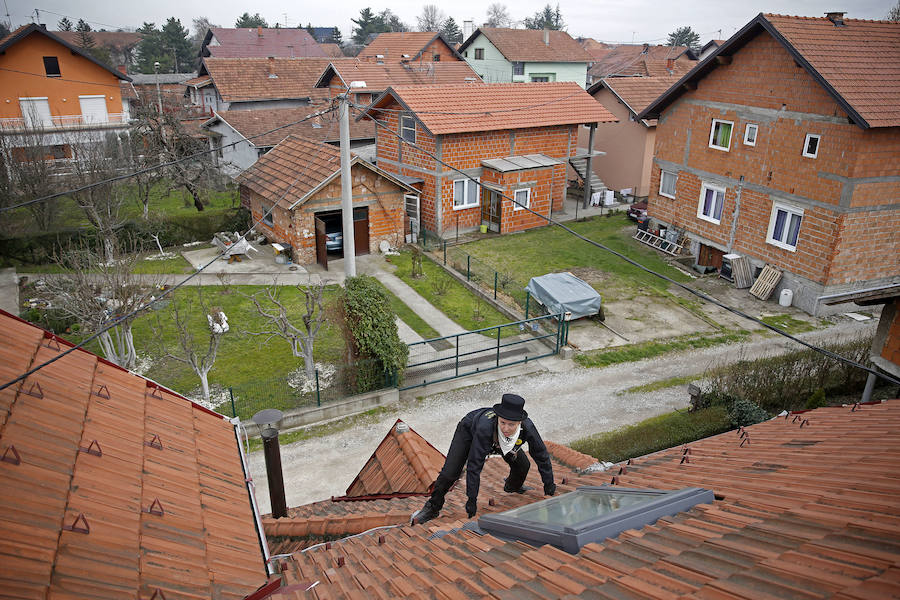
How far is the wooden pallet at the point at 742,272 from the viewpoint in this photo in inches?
830

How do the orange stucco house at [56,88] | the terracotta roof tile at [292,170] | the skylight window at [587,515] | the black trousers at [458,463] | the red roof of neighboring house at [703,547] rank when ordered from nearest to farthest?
the red roof of neighboring house at [703,547] < the skylight window at [587,515] < the black trousers at [458,463] < the terracotta roof tile at [292,170] < the orange stucco house at [56,88]

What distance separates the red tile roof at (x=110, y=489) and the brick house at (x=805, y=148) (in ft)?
61.8

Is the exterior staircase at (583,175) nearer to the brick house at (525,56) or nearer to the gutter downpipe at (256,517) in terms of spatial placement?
the brick house at (525,56)

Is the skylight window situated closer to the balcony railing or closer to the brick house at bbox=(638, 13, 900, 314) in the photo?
the brick house at bbox=(638, 13, 900, 314)

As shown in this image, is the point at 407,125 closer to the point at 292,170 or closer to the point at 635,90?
the point at 292,170

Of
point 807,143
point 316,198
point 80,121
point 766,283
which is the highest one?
point 807,143

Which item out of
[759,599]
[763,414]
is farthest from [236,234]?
[759,599]

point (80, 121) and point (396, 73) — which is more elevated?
point (396, 73)

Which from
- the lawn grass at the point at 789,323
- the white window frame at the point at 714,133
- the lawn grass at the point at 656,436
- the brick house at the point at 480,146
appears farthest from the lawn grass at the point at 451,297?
the white window frame at the point at 714,133

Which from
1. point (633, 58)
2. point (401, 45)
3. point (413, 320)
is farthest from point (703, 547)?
point (633, 58)

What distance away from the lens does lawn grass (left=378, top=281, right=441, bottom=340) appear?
17688 mm

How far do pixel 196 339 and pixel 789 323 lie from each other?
17770 mm

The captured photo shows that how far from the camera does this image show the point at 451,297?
66.7 feet

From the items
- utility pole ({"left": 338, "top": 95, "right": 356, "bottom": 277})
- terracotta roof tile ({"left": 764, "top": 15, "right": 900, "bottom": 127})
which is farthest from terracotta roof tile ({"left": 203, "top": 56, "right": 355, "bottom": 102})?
terracotta roof tile ({"left": 764, "top": 15, "right": 900, "bottom": 127})
